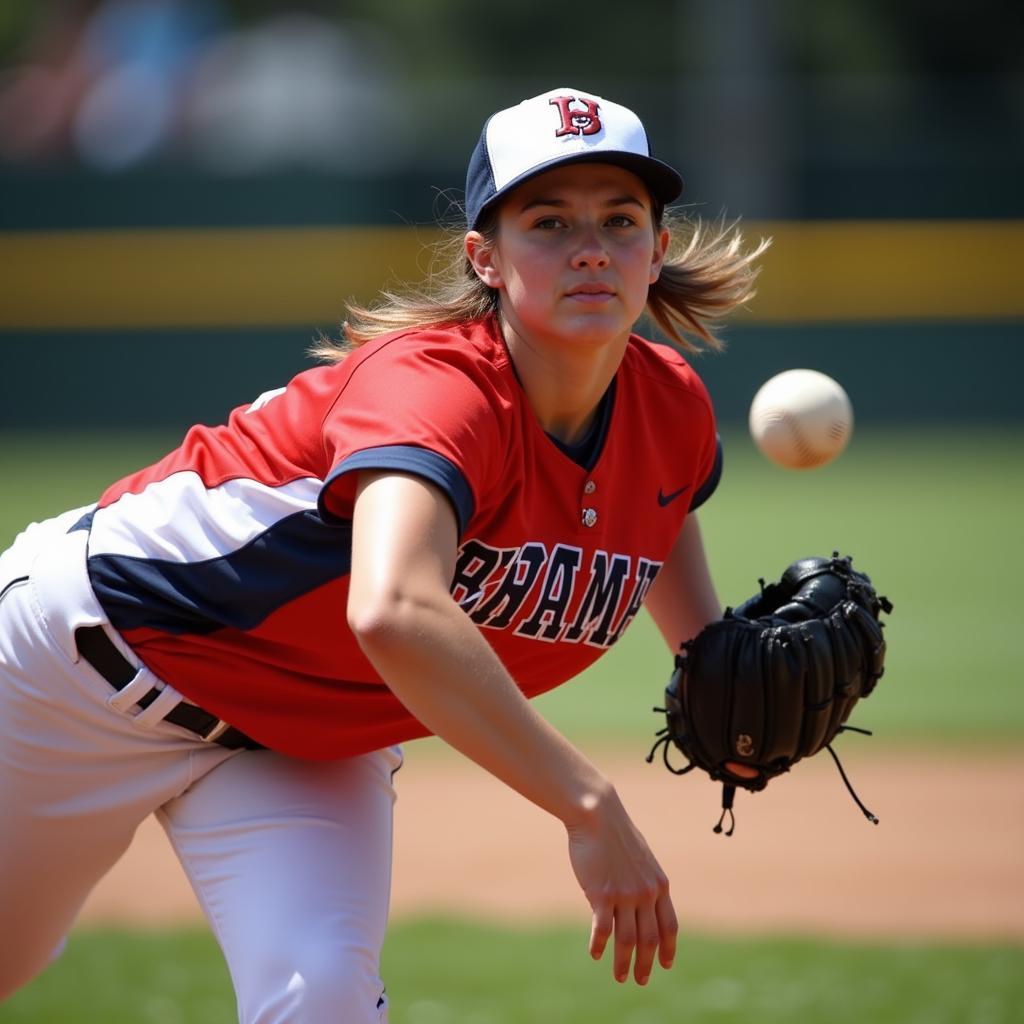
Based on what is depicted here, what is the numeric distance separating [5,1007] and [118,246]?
34.4ft

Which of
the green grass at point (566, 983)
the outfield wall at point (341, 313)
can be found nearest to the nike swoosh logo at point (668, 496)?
the green grass at point (566, 983)

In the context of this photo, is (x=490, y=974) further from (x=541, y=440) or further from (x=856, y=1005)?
(x=541, y=440)

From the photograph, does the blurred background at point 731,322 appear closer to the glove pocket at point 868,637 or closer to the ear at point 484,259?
the glove pocket at point 868,637

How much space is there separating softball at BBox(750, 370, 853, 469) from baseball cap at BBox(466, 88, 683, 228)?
55 centimetres

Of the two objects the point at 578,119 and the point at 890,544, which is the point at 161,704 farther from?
the point at 890,544

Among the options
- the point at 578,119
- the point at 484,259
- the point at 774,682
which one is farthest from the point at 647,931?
the point at 578,119

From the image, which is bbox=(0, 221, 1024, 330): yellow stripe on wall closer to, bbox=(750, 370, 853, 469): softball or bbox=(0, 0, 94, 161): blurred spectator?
bbox=(0, 0, 94, 161): blurred spectator

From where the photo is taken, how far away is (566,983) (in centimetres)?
388

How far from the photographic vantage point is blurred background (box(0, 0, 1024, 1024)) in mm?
6680

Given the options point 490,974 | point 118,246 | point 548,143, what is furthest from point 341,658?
point 118,246

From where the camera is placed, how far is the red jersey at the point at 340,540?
227 cm

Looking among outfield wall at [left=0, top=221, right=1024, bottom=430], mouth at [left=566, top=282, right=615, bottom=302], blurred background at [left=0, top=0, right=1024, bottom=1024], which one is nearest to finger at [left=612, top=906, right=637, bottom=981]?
mouth at [left=566, top=282, right=615, bottom=302]

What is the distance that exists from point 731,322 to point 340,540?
39.0 feet

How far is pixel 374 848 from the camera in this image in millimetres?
2496
